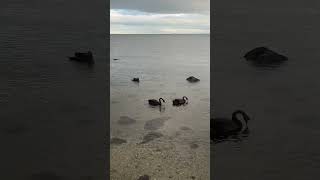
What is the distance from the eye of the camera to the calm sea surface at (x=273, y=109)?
8.45 metres

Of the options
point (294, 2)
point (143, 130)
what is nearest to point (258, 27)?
point (294, 2)

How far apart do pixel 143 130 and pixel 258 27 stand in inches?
875

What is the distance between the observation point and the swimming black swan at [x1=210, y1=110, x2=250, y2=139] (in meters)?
10.3

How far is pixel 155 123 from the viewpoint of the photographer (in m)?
12.9

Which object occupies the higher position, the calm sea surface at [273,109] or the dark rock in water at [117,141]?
the calm sea surface at [273,109]

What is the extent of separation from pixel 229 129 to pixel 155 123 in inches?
130

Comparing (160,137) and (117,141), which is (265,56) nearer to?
(160,137)

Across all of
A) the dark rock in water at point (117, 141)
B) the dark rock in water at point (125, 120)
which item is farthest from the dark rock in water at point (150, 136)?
the dark rock in water at point (125, 120)

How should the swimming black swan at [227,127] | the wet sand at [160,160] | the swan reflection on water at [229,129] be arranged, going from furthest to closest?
the swimming black swan at [227,127], the swan reflection on water at [229,129], the wet sand at [160,160]
